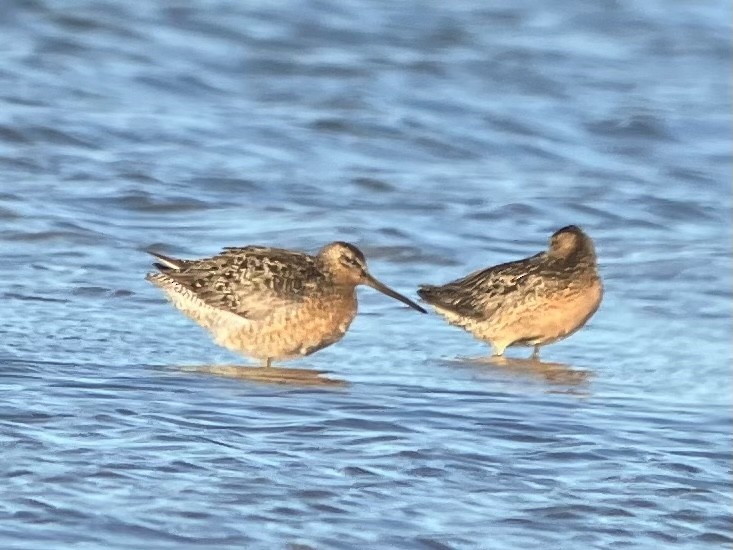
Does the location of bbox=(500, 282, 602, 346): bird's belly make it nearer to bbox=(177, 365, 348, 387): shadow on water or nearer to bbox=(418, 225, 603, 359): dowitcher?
bbox=(418, 225, 603, 359): dowitcher

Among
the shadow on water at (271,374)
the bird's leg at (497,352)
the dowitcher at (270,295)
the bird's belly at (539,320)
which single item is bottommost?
the bird's leg at (497,352)

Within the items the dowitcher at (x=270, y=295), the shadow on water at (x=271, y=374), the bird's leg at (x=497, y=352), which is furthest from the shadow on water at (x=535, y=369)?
the shadow on water at (x=271, y=374)

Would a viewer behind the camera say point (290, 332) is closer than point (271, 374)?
No

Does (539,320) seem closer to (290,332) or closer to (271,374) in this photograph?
(290,332)

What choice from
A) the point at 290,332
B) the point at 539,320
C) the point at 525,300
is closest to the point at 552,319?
the point at 539,320

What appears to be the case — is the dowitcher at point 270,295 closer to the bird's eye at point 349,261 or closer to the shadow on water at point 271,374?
the bird's eye at point 349,261

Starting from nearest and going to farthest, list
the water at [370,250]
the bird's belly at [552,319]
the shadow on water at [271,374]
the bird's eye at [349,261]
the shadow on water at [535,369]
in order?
the water at [370,250] → the shadow on water at [271,374] → the shadow on water at [535,369] → the bird's eye at [349,261] → the bird's belly at [552,319]

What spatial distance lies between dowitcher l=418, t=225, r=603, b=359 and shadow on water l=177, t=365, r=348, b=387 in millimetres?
1082

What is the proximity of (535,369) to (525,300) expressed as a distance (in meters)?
0.54

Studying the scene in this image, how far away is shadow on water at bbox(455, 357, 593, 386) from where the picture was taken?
27.0ft

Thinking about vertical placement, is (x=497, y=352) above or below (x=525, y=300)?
below

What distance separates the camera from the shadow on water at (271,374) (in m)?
7.89

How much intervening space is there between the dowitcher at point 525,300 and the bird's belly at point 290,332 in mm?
854

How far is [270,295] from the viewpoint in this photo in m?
8.56
